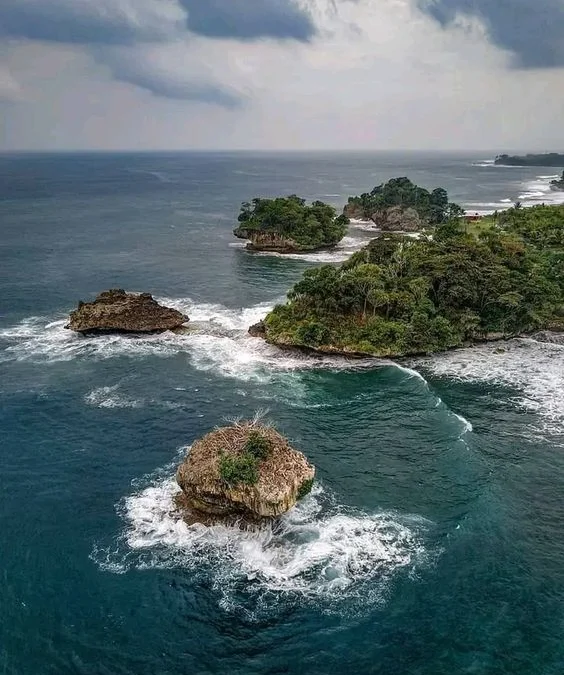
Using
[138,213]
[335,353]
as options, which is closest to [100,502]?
[335,353]

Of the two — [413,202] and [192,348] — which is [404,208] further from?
[192,348]

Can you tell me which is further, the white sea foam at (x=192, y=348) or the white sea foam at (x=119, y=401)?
the white sea foam at (x=192, y=348)

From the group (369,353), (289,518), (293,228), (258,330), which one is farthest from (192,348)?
(293,228)

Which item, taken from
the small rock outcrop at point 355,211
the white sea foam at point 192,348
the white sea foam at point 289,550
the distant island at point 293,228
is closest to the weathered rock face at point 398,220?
the small rock outcrop at point 355,211

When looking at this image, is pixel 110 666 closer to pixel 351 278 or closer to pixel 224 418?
pixel 224 418

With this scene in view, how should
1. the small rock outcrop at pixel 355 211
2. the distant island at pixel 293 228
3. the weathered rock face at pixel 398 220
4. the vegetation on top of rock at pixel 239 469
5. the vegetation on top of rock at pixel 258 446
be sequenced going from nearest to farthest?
the vegetation on top of rock at pixel 239 469 → the vegetation on top of rock at pixel 258 446 → the distant island at pixel 293 228 → the weathered rock face at pixel 398 220 → the small rock outcrop at pixel 355 211

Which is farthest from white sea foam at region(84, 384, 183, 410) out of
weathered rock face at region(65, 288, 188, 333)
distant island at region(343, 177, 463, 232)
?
distant island at region(343, 177, 463, 232)

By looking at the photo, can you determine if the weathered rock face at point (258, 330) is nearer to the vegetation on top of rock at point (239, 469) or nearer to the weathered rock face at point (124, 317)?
the weathered rock face at point (124, 317)
